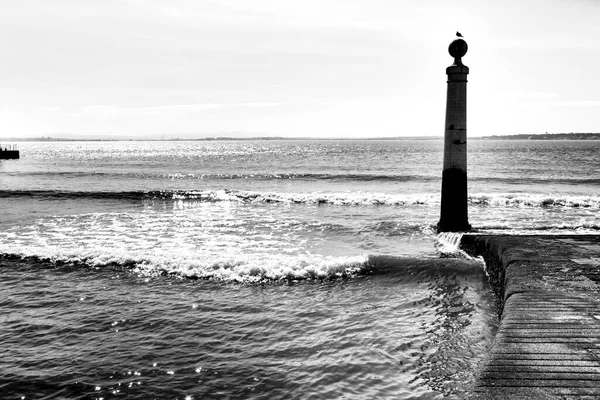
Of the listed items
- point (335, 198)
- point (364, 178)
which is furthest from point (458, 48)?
point (364, 178)

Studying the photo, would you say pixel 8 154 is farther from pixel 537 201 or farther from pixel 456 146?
pixel 456 146

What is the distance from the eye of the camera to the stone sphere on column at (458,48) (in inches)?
444

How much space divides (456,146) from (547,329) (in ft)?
25.6

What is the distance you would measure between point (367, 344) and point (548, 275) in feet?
8.32

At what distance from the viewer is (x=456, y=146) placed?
38.1ft

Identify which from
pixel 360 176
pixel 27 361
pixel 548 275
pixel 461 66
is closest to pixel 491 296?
pixel 548 275

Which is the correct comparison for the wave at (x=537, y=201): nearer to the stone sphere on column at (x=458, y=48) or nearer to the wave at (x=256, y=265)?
the stone sphere on column at (x=458, y=48)

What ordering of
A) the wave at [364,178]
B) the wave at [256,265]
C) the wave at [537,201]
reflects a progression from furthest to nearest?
1. the wave at [364,178]
2. the wave at [537,201]
3. the wave at [256,265]

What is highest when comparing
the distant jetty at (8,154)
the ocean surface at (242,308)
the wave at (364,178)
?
the distant jetty at (8,154)

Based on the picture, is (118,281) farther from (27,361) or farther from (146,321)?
(27,361)

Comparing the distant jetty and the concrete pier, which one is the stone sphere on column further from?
the distant jetty

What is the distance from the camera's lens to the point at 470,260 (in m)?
9.91

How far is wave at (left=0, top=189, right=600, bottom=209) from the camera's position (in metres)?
22.5

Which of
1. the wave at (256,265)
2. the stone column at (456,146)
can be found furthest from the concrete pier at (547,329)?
the stone column at (456,146)
